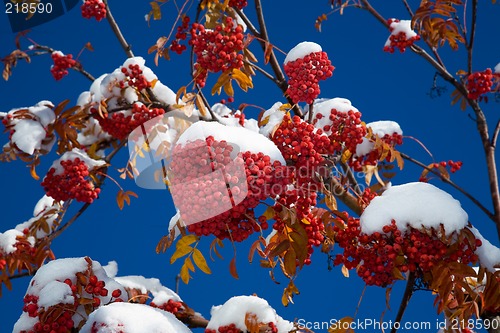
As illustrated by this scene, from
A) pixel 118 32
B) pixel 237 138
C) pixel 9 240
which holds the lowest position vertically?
pixel 237 138

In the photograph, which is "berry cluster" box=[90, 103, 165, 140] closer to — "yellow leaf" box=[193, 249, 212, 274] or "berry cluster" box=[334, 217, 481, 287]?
"yellow leaf" box=[193, 249, 212, 274]

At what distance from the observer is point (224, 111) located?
15.8 ft

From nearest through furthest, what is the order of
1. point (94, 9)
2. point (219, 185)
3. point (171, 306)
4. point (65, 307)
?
point (219, 185) < point (65, 307) < point (171, 306) < point (94, 9)

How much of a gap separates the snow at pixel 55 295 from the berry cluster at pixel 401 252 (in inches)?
47.3

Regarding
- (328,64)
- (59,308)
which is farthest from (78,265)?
(328,64)

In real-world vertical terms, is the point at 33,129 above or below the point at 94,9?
below

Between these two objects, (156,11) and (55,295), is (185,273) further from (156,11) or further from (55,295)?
(156,11)

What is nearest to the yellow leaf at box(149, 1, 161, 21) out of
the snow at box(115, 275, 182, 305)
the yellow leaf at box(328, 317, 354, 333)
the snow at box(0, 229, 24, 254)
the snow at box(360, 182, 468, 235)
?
the snow at box(115, 275, 182, 305)

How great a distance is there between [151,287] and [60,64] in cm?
221

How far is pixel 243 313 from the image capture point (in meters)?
2.68

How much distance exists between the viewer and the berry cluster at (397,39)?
12.9 feet

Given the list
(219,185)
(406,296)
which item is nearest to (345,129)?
(406,296)

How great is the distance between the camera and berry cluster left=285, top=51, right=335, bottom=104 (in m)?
2.31

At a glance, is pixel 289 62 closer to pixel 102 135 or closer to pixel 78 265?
pixel 78 265
